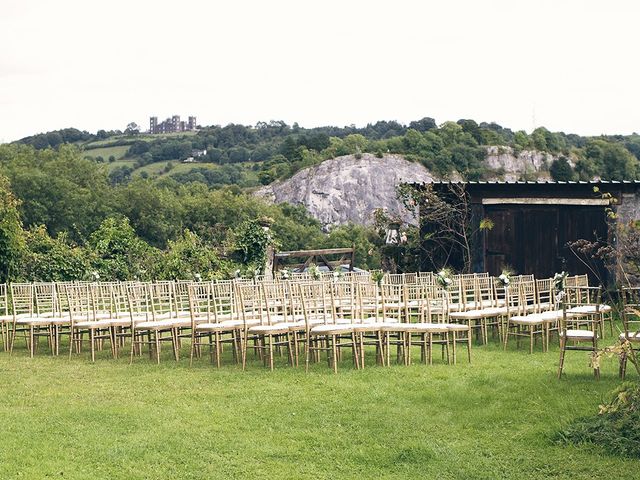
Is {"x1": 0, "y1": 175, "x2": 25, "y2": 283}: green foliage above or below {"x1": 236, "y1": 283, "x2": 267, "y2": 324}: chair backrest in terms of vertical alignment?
above

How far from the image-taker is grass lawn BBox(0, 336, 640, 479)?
7.61 meters

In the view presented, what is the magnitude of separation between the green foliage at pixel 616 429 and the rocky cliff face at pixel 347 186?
161ft

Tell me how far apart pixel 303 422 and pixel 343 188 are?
55038 mm

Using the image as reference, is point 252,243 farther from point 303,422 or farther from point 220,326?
point 303,422

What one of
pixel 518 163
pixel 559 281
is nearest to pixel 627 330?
pixel 559 281

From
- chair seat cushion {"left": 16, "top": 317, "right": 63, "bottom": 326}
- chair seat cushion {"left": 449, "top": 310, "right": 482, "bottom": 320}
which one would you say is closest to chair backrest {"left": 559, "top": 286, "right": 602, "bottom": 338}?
chair seat cushion {"left": 449, "top": 310, "right": 482, "bottom": 320}

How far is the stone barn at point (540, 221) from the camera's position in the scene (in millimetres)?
20156

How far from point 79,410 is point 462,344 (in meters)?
6.49

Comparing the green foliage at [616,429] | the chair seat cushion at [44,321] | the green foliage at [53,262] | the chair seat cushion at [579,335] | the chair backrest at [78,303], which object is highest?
the green foliage at [53,262]

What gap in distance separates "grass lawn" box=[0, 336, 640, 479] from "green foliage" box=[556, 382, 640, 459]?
140mm

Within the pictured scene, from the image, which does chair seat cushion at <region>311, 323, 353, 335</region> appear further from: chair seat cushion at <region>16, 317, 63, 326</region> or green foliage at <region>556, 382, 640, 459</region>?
chair seat cushion at <region>16, 317, 63, 326</region>

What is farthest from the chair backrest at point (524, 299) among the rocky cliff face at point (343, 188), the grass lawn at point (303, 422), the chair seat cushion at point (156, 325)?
the rocky cliff face at point (343, 188)

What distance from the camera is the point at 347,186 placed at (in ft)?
208

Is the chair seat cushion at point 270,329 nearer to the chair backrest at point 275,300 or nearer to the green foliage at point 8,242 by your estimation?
the chair backrest at point 275,300
